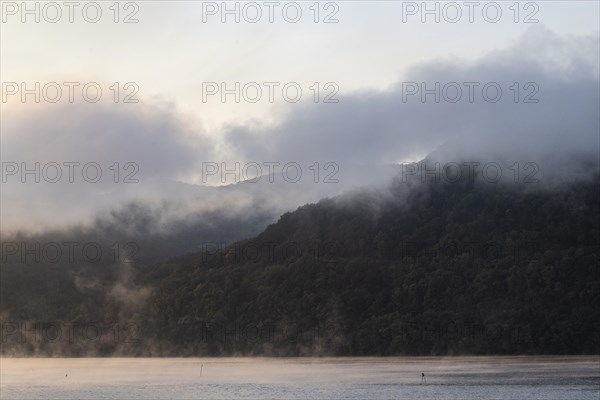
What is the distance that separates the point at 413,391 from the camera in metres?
139

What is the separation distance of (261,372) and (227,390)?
50.0 meters

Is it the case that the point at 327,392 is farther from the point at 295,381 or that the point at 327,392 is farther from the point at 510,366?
the point at 510,366

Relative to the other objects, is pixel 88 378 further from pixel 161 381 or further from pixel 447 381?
pixel 447 381

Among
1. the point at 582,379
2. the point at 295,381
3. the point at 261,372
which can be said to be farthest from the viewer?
the point at 261,372

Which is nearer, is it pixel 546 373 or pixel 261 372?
pixel 546 373

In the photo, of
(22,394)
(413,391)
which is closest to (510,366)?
(413,391)

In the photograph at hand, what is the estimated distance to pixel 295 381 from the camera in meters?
164

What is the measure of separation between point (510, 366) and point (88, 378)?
86472 millimetres

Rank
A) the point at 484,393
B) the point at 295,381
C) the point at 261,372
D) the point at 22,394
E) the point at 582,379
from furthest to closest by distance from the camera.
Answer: the point at 261,372
the point at 295,381
the point at 582,379
the point at 22,394
the point at 484,393

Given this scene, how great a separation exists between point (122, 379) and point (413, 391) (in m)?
64.6

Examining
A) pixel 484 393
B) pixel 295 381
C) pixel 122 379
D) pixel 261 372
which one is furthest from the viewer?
pixel 261 372

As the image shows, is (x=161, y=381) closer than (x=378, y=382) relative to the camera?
No

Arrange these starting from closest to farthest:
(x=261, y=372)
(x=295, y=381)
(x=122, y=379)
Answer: (x=295, y=381) → (x=122, y=379) → (x=261, y=372)

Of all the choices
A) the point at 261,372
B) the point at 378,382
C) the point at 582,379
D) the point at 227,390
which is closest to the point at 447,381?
the point at 378,382
